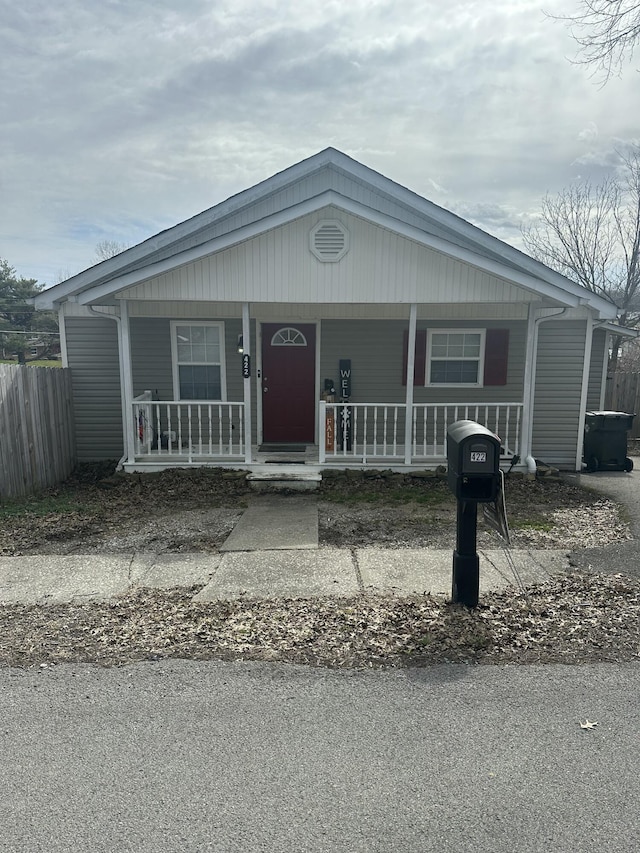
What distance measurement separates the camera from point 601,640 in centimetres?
343

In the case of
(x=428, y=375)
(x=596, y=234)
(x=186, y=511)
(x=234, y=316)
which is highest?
(x=596, y=234)

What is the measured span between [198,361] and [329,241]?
3349 mm

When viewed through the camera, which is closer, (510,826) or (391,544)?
(510,826)

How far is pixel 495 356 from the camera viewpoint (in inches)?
361

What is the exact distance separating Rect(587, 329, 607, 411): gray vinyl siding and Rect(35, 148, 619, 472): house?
4cm

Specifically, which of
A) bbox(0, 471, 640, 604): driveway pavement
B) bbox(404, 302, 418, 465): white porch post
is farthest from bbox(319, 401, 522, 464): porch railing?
bbox(0, 471, 640, 604): driveway pavement

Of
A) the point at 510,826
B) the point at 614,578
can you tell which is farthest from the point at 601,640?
the point at 510,826

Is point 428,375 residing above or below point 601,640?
above

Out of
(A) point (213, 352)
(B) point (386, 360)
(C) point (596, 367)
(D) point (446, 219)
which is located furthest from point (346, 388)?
(C) point (596, 367)

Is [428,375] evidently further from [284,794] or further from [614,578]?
[284,794]

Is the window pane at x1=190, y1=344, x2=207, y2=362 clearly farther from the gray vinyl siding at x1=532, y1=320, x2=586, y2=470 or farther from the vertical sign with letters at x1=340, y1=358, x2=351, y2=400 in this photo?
the gray vinyl siding at x1=532, y1=320, x2=586, y2=470

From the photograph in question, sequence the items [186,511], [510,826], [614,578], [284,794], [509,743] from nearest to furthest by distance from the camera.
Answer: [510,826], [284,794], [509,743], [614,578], [186,511]

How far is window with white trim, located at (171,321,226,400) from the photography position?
365 inches

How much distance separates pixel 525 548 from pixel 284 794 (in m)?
3.78
